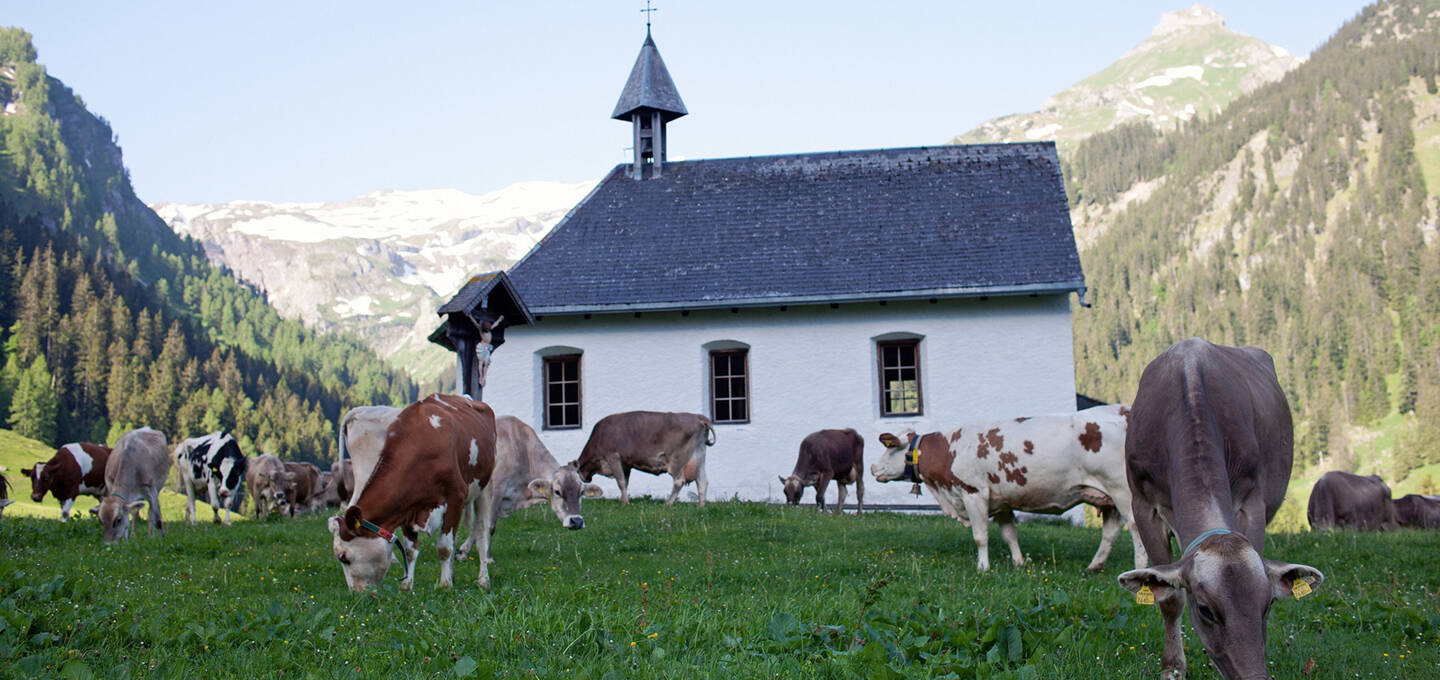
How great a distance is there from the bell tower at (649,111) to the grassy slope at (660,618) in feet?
53.7

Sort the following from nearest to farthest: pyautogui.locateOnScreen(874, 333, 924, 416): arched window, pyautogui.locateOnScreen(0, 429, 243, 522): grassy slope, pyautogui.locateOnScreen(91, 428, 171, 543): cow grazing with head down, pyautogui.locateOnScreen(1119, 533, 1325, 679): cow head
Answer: pyautogui.locateOnScreen(1119, 533, 1325, 679): cow head → pyautogui.locateOnScreen(91, 428, 171, 543): cow grazing with head down → pyautogui.locateOnScreen(874, 333, 924, 416): arched window → pyautogui.locateOnScreen(0, 429, 243, 522): grassy slope

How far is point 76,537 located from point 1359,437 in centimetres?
12253

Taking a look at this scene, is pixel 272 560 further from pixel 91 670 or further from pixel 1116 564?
pixel 1116 564

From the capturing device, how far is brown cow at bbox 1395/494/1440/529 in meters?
20.8

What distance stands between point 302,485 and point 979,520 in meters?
16.0

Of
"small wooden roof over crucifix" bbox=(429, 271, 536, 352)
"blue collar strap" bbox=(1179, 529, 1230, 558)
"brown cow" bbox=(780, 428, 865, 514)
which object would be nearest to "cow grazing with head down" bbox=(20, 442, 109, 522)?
"small wooden roof over crucifix" bbox=(429, 271, 536, 352)

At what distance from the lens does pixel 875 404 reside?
848 inches

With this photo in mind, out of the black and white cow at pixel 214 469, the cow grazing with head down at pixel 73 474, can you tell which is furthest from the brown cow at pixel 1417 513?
the cow grazing with head down at pixel 73 474

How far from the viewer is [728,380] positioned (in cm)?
2245

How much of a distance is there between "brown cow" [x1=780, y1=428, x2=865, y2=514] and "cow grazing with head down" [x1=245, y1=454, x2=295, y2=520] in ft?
32.7

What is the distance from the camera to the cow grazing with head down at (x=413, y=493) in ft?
26.4

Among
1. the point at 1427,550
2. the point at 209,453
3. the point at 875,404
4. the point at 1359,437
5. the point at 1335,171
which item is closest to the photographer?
the point at 1427,550

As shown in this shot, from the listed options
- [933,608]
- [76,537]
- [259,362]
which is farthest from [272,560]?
[259,362]

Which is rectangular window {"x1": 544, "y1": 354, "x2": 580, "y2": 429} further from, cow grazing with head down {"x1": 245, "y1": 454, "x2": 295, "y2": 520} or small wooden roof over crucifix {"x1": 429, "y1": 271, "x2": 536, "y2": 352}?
small wooden roof over crucifix {"x1": 429, "y1": 271, "x2": 536, "y2": 352}
